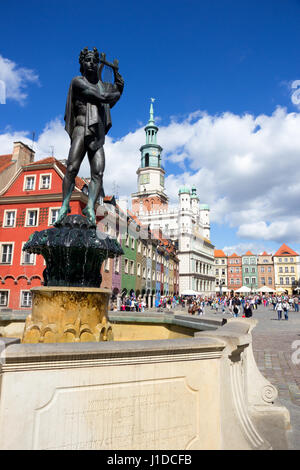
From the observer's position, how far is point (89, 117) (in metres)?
5.38

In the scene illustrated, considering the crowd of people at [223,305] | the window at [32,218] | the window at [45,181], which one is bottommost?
the crowd of people at [223,305]

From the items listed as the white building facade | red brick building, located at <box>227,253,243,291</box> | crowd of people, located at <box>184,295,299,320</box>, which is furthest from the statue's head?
red brick building, located at <box>227,253,243,291</box>

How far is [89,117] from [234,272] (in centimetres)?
11300

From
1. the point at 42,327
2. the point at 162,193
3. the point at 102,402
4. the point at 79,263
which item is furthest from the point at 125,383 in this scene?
the point at 162,193

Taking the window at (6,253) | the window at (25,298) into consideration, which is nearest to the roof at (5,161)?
the window at (6,253)

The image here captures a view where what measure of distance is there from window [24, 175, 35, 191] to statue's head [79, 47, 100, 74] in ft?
75.0

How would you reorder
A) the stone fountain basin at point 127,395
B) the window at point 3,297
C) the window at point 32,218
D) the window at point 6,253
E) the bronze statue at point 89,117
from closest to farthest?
the stone fountain basin at point 127,395 → the bronze statue at point 89,117 → the window at point 3,297 → the window at point 6,253 → the window at point 32,218

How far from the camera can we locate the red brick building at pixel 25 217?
81.0 ft

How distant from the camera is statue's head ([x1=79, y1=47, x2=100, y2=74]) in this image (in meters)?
5.34

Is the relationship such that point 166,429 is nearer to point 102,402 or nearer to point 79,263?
point 102,402

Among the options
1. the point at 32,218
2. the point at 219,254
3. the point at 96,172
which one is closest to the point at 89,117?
the point at 96,172

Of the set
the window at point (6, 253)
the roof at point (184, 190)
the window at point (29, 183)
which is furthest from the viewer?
the roof at point (184, 190)

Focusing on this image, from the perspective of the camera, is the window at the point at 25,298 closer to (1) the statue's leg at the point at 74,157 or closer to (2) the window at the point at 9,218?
(2) the window at the point at 9,218
